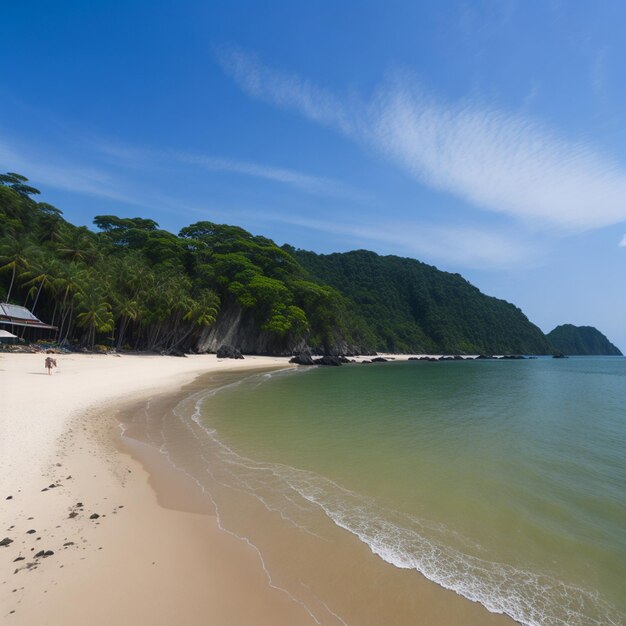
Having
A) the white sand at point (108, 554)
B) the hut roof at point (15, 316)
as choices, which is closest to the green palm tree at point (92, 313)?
the hut roof at point (15, 316)

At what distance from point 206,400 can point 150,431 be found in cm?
698

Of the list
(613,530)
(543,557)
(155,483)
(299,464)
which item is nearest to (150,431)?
(155,483)

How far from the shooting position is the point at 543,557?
18.1ft

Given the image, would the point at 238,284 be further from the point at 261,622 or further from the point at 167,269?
the point at 261,622

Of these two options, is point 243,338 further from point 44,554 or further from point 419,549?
point 419,549

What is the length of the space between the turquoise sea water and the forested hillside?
101 metres

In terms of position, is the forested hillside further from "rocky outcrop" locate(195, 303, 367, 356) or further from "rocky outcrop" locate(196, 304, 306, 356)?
"rocky outcrop" locate(196, 304, 306, 356)

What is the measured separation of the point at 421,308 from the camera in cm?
14325

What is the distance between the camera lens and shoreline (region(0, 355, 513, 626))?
4004 mm

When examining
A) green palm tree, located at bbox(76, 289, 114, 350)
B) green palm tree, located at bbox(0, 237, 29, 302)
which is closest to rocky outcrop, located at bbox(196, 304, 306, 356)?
green palm tree, located at bbox(76, 289, 114, 350)

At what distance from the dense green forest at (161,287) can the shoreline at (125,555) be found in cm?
3908

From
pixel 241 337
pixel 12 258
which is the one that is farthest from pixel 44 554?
pixel 241 337

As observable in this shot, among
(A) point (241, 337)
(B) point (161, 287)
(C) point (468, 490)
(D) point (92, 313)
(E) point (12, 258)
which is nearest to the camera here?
(C) point (468, 490)

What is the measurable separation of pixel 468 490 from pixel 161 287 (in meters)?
51.1
